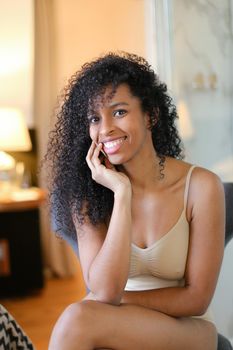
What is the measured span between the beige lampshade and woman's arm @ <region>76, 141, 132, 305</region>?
1719 millimetres

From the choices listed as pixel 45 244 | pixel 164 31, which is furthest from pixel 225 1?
pixel 45 244

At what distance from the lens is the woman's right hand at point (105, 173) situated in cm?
119

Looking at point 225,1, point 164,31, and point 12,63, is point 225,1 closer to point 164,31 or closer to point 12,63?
point 164,31

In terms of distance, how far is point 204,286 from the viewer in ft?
3.75

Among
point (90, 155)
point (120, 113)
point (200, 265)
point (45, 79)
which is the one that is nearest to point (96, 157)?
point (90, 155)

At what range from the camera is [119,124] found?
3.81ft

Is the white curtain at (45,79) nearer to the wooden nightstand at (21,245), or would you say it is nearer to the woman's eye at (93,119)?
the wooden nightstand at (21,245)

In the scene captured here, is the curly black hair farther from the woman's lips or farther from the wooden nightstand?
the wooden nightstand

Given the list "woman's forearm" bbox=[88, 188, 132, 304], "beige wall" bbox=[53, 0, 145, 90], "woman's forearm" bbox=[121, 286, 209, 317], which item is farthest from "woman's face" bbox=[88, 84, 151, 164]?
"beige wall" bbox=[53, 0, 145, 90]

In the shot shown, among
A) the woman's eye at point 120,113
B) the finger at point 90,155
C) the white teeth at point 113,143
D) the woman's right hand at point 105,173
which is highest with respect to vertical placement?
the woman's eye at point 120,113

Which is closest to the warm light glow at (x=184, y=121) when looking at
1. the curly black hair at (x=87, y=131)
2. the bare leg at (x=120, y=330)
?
the curly black hair at (x=87, y=131)

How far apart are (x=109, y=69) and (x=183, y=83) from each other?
42.1 inches

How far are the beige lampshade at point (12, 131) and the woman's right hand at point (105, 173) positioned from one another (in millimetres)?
1700

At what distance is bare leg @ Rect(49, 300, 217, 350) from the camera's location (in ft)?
3.23
